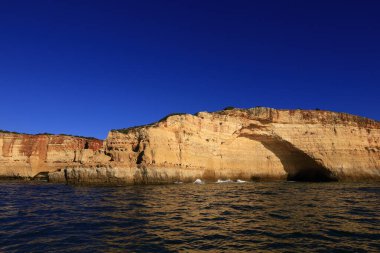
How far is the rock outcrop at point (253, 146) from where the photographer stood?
120ft

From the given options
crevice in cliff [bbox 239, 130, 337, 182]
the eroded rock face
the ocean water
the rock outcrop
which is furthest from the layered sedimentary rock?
the ocean water

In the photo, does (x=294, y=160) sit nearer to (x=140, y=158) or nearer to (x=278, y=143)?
(x=278, y=143)

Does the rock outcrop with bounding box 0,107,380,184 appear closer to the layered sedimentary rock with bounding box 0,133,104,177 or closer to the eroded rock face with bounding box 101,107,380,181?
the eroded rock face with bounding box 101,107,380,181

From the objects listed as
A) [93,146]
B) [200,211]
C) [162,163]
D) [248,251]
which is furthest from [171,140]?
[248,251]

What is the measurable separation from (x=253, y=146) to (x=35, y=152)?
31275mm

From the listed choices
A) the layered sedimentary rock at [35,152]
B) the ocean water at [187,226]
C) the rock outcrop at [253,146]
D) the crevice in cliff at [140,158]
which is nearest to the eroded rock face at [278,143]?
the rock outcrop at [253,146]

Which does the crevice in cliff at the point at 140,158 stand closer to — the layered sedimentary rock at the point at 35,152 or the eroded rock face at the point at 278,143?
the eroded rock face at the point at 278,143

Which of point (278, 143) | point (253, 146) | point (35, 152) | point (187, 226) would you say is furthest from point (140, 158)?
point (187, 226)

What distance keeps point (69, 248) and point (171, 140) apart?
1094 inches

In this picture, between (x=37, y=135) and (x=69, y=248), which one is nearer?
(x=69, y=248)

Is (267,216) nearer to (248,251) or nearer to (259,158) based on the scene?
(248,251)

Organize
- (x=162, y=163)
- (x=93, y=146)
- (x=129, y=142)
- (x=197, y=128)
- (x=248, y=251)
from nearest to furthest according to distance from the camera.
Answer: (x=248, y=251)
(x=162, y=163)
(x=129, y=142)
(x=197, y=128)
(x=93, y=146)

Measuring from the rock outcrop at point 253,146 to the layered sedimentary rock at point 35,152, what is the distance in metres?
0.19

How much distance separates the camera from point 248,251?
30.1 ft
